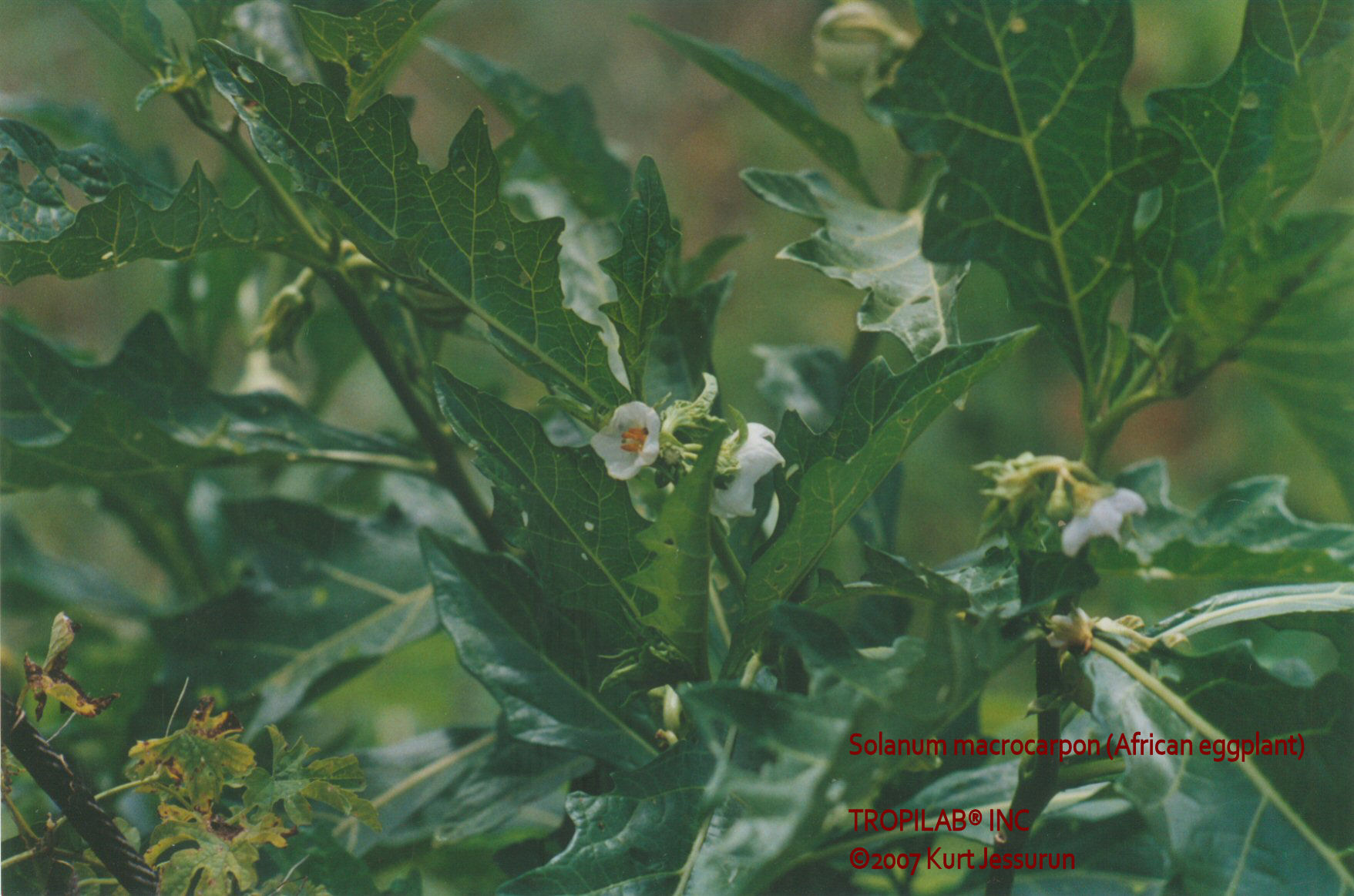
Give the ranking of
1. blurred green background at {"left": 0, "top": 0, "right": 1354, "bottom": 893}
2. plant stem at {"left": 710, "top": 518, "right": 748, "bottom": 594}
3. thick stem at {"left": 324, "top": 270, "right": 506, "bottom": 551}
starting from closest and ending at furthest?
plant stem at {"left": 710, "top": 518, "right": 748, "bottom": 594}
thick stem at {"left": 324, "top": 270, "right": 506, "bottom": 551}
blurred green background at {"left": 0, "top": 0, "right": 1354, "bottom": 893}

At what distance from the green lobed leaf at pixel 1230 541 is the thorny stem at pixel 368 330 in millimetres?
231

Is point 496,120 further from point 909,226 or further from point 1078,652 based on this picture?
point 1078,652

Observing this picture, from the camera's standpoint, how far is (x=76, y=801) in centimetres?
30

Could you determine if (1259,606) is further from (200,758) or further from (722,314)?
(722,314)

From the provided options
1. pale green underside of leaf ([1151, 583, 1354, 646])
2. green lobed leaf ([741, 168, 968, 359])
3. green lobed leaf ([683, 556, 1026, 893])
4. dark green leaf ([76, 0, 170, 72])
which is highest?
dark green leaf ([76, 0, 170, 72])

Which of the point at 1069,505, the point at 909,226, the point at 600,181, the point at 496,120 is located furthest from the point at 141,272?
the point at 496,120

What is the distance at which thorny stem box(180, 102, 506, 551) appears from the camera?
1.31 ft

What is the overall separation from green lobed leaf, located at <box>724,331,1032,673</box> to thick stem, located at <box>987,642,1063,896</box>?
0.26ft

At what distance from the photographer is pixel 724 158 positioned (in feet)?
5.92

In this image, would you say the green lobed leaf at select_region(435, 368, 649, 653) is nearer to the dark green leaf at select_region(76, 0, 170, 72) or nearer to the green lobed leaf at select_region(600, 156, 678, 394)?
the green lobed leaf at select_region(600, 156, 678, 394)

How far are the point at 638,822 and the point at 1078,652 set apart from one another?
0.45 feet

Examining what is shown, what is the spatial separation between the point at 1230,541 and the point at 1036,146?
0.54 ft

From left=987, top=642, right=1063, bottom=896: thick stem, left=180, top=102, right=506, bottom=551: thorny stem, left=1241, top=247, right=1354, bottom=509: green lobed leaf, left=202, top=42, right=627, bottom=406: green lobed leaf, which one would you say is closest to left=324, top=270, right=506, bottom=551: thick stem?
left=180, top=102, right=506, bottom=551: thorny stem

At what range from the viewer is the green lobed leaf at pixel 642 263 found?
0.31 m
